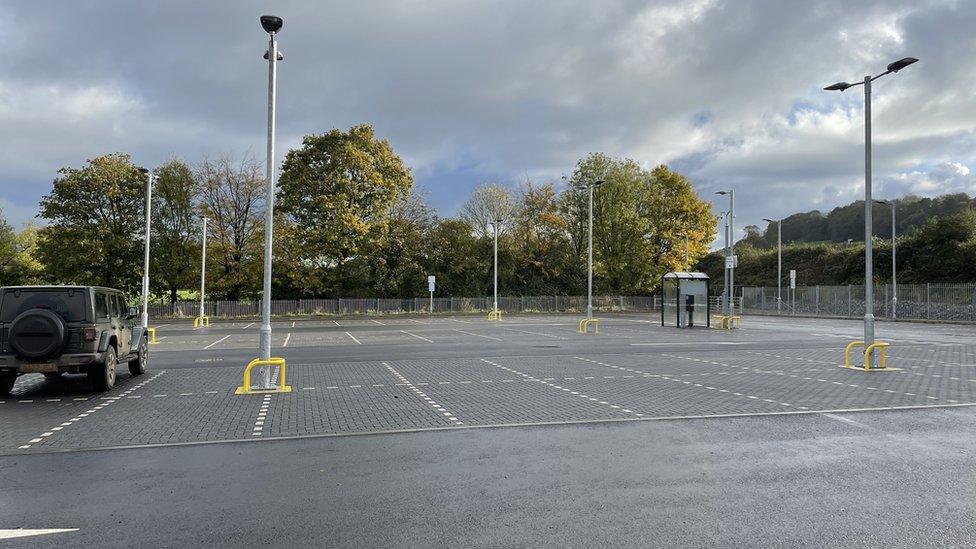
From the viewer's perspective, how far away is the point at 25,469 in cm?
672

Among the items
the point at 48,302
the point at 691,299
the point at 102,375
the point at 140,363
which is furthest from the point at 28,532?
the point at 691,299

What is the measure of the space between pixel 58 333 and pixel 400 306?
138 ft

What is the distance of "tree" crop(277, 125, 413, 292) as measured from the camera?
48125 millimetres

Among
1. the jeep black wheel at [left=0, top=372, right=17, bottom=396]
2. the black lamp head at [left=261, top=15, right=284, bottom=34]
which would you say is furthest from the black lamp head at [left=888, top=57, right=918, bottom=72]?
the jeep black wheel at [left=0, top=372, right=17, bottom=396]

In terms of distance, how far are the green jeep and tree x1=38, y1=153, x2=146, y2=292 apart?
38.7 m

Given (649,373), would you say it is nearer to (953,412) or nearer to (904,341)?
(953,412)

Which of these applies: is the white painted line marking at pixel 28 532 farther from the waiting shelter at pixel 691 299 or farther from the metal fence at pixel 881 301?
the metal fence at pixel 881 301

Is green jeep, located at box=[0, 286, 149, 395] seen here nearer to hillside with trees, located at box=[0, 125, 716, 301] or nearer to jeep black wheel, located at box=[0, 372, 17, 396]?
jeep black wheel, located at box=[0, 372, 17, 396]

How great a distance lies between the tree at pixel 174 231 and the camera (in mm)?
48438

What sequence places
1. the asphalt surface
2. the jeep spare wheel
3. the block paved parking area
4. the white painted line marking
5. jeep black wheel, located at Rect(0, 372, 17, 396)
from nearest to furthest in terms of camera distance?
the white painted line marking, the asphalt surface, the block paved parking area, the jeep spare wheel, jeep black wheel, located at Rect(0, 372, 17, 396)

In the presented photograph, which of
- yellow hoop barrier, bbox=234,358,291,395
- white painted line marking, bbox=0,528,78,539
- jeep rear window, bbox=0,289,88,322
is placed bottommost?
white painted line marking, bbox=0,528,78,539

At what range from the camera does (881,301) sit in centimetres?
4894

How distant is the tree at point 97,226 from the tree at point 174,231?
1162 mm

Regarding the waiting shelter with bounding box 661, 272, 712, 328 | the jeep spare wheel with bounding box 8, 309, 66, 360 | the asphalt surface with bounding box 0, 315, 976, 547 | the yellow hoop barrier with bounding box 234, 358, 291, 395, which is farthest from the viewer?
the waiting shelter with bounding box 661, 272, 712, 328
